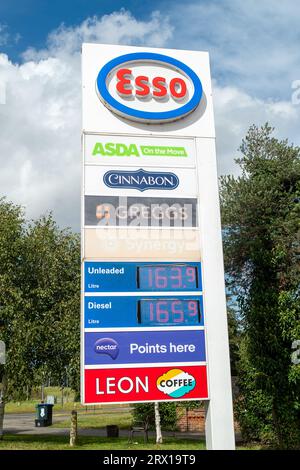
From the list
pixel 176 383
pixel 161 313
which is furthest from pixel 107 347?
pixel 176 383

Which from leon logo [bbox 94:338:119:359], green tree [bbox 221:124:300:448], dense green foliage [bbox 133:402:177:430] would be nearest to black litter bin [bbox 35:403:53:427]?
dense green foliage [bbox 133:402:177:430]

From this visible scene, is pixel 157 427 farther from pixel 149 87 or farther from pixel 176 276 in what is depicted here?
pixel 149 87

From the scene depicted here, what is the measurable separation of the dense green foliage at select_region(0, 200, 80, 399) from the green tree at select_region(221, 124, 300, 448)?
9101mm

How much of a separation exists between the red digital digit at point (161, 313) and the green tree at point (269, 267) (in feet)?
33.9

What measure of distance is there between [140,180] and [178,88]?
3.14m

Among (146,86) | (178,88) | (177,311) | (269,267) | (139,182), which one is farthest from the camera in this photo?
(269,267)

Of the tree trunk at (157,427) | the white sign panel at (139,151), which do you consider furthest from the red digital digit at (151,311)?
the tree trunk at (157,427)

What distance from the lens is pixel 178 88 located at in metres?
12.7

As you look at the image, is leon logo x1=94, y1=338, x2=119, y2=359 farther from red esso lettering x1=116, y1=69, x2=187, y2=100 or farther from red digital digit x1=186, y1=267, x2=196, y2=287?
red esso lettering x1=116, y1=69, x2=187, y2=100

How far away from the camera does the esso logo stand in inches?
476

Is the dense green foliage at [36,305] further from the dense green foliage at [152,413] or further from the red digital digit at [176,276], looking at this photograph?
the red digital digit at [176,276]

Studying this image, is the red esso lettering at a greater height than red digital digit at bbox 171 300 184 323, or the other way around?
the red esso lettering

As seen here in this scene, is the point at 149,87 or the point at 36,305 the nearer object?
the point at 149,87

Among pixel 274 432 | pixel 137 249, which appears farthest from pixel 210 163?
pixel 274 432
